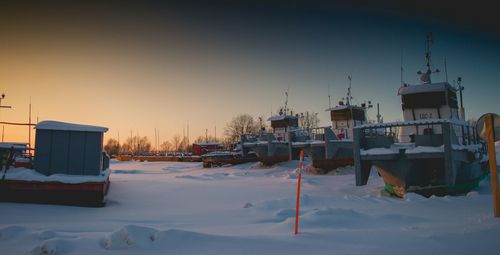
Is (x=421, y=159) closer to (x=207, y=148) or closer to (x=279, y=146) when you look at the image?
(x=279, y=146)

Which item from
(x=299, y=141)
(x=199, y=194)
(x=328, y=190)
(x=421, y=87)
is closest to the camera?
(x=199, y=194)

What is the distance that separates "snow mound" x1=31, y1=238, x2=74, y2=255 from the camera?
16.1ft

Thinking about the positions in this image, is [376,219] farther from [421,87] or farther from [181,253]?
[421,87]

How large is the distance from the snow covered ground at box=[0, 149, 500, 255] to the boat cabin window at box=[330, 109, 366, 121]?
16400mm

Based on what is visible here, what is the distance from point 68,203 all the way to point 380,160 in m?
10.5

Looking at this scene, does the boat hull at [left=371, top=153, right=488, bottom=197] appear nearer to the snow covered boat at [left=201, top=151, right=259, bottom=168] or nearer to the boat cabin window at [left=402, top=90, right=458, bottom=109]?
the boat cabin window at [left=402, top=90, right=458, bottom=109]

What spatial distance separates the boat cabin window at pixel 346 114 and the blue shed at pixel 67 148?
71.0 feet

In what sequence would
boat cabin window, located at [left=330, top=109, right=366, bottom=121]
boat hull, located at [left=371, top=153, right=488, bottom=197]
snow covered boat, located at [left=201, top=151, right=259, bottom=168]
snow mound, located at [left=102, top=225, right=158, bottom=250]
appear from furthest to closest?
snow covered boat, located at [left=201, top=151, right=259, bottom=168]
boat cabin window, located at [left=330, top=109, right=366, bottom=121]
boat hull, located at [left=371, top=153, right=488, bottom=197]
snow mound, located at [left=102, top=225, right=158, bottom=250]

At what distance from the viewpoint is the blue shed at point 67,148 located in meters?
10.8

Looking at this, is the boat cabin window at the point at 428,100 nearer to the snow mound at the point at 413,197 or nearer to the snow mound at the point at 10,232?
the snow mound at the point at 413,197

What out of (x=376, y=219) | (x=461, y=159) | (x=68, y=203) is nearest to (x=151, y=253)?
(x=376, y=219)

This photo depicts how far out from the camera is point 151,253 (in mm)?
5004

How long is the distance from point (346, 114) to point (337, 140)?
607 centimetres

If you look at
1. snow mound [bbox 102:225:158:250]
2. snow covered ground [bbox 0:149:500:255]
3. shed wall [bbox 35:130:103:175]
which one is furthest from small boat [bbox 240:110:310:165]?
snow mound [bbox 102:225:158:250]
